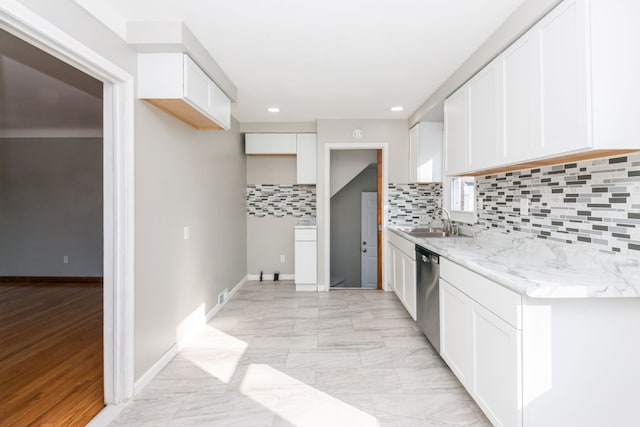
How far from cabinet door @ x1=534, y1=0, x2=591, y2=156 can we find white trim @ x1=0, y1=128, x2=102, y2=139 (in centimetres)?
574

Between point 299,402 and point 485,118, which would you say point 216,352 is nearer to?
point 299,402

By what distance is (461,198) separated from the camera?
12.3ft

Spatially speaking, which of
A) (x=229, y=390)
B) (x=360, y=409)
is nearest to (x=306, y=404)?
(x=360, y=409)

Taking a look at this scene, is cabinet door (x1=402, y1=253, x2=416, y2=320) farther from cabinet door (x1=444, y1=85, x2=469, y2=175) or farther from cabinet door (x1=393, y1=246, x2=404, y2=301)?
cabinet door (x1=444, y1=85, x2=469, y2=175)

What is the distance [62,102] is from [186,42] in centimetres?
253

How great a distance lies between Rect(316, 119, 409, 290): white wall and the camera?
177 inches

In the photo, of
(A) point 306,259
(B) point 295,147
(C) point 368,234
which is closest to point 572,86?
(A) point 306,259

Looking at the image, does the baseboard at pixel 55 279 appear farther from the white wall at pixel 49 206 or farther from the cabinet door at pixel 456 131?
the cabinet door at pixel 456 131

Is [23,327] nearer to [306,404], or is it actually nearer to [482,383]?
[306,404]

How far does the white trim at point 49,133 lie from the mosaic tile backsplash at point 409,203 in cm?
464

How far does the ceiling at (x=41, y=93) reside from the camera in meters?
2.24

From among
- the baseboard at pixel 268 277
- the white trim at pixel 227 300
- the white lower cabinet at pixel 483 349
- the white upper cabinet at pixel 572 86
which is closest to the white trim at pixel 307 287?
the baseboard at pixel 268 277

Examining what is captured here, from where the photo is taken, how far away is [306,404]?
1990mm

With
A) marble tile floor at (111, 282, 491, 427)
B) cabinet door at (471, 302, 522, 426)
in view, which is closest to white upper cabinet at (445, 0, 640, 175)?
cabinet door at (471, 302, 522, 426)
